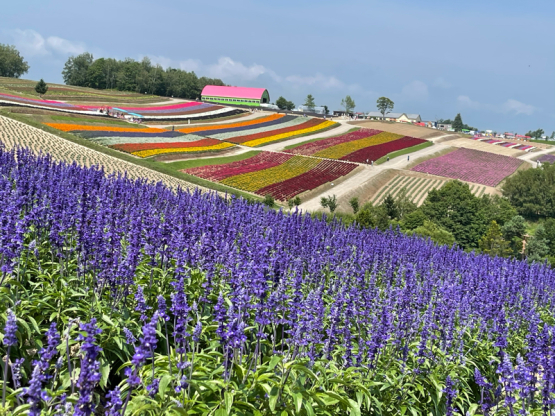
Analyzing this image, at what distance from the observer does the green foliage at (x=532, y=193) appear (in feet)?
294

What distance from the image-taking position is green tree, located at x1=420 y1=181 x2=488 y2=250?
6581cm

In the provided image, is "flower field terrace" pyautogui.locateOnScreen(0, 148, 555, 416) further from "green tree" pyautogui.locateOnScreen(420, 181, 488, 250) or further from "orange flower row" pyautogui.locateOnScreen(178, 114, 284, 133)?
"orange flower row" pyautogui.locateOnScreen(178, 114, 284, 133)

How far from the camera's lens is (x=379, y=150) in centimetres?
9888

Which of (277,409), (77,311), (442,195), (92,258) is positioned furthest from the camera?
(442,195)

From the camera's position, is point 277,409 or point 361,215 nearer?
point 277,409

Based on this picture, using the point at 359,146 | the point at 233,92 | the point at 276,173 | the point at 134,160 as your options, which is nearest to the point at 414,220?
the point at 276,173

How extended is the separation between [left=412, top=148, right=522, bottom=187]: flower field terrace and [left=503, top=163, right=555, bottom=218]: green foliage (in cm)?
399

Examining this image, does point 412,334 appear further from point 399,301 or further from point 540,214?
point 540,214

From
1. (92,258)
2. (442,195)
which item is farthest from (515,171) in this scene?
(92,258)

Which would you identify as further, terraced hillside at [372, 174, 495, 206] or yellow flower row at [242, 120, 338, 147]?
yellow flower row at [242, 120, 338, 147]

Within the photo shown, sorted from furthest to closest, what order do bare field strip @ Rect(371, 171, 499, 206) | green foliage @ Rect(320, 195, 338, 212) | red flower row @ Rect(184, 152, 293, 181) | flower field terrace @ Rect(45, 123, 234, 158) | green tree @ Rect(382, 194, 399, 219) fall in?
bare field strip @ Rect(371, 171, 499, 206) < flower field terrace @ Rect(45, 123, 234, 158) < red flower row @ Rect(184, 152, 293, 181) < green tree @ Rect(382, 194, 399, 219) < green foliage @ Rect(320, 195, 338, 212)

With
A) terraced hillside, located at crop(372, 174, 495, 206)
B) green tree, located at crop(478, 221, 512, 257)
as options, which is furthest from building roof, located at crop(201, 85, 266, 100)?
green tree, located at crop(478, 221, 512, 257)

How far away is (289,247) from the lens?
14484 millimetres

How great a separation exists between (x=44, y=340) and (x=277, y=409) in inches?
169
